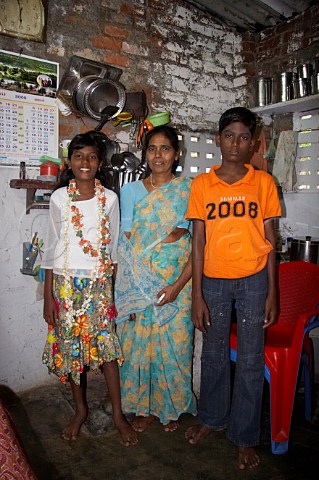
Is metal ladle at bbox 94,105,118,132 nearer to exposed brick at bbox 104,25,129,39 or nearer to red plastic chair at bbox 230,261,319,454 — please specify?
exposed brick at bbox 104,25,129,39

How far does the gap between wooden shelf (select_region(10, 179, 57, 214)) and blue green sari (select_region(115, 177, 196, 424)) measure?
0.64 m

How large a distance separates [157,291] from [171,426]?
0.80m

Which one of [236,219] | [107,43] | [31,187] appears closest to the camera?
[236,219]

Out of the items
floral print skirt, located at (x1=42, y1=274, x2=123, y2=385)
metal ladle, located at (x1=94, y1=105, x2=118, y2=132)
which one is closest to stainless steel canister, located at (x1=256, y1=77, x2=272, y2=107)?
metal ladle, located at (x1=94, y1=105, x2=118, y2=132)

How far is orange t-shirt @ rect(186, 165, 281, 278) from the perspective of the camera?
1824 millimetres

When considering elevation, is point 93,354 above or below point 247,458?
above

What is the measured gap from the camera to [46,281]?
201 centimetres

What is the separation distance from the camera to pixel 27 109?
249 cm

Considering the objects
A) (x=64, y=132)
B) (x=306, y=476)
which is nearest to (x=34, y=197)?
(x=64, y=132)

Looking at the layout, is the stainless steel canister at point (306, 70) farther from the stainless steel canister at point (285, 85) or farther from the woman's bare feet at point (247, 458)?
the woman's bare feet at point (247, 458)

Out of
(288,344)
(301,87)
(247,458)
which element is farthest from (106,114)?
(247,458)

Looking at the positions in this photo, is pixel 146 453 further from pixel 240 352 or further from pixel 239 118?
pixel 239 118

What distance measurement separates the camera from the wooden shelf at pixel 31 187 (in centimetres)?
235

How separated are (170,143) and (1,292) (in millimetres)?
1462
